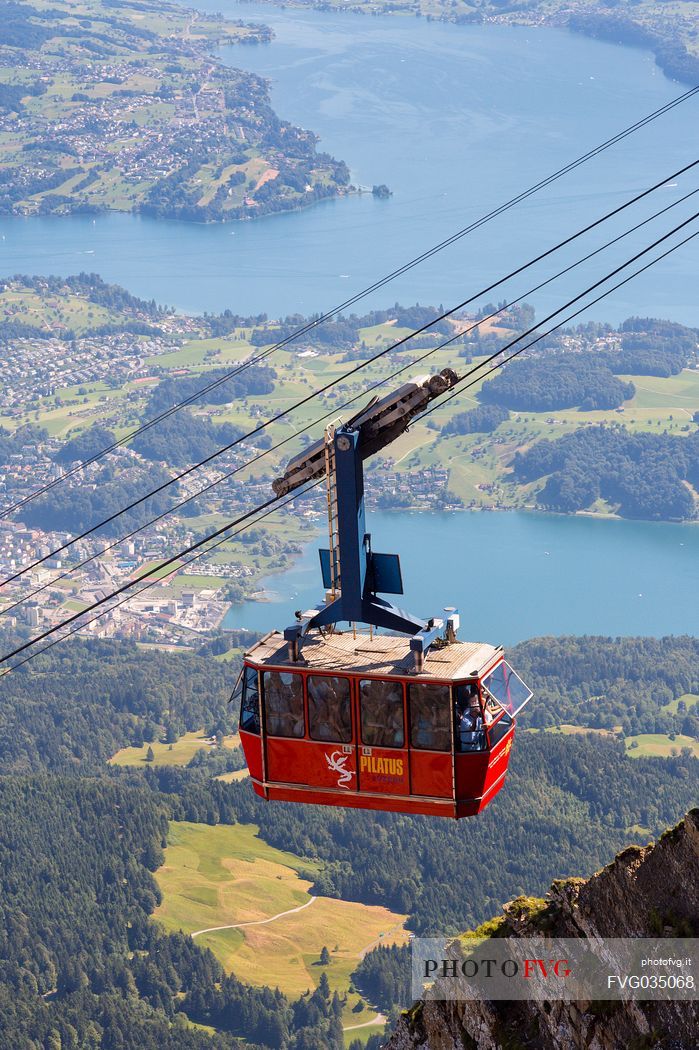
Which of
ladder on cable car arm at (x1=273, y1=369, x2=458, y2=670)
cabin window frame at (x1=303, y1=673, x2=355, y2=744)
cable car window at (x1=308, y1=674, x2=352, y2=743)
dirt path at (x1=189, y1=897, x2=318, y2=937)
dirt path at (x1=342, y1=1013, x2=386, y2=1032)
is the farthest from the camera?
dirt path at (x1=189, y1=897, x2=318, y2=937)

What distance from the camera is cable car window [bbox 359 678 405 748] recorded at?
22.5 metres

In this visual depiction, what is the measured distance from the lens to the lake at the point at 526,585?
566 ft

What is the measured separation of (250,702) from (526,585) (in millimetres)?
156405

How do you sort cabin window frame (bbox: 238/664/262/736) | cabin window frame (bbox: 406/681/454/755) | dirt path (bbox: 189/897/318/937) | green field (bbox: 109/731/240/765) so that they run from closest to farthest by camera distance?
cabin window frame (bbox: 406/681/454/755) < cabin window frame (bbox: 238/664/262/736) < dirt path (bbox: 189/897/318/937) < green field (bbox: 109/731/240/765)

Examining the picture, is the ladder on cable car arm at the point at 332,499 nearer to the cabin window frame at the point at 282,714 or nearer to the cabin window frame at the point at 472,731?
the cabin window frame at the point at 282,714

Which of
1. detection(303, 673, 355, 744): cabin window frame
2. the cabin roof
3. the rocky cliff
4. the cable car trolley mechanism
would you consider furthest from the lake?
detection(303, 673, 355, 744): cabin window frame

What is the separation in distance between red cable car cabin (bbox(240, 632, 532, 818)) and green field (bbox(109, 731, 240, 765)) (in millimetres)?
118043

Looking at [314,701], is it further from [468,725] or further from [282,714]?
[468,725]

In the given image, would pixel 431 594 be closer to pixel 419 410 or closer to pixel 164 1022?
pixel 164 1022

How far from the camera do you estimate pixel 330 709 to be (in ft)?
75.8

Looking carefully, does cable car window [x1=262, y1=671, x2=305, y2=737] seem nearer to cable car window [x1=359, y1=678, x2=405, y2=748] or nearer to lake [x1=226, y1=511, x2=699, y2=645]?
cable car window [x1=359, y1=678, x2=405, y2=748]

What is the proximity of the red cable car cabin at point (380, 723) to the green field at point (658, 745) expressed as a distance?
119m

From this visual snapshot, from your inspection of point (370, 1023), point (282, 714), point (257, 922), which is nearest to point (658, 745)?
point (257, 922)

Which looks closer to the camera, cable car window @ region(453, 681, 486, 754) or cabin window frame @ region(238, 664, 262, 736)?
cable car window @ region(453, 681, 486, 754)
